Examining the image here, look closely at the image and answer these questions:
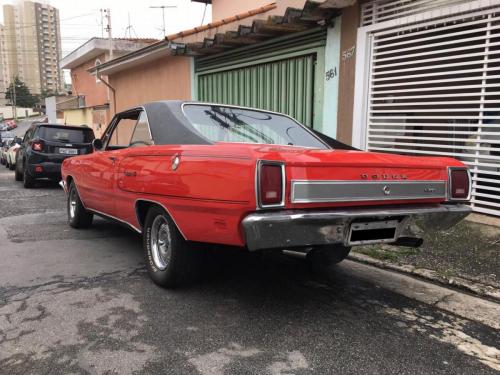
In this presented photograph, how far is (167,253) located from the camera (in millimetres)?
3703

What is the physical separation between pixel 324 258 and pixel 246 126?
147cm

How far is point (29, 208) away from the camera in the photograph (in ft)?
26.1

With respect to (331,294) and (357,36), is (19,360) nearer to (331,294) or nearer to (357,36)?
(331,294)

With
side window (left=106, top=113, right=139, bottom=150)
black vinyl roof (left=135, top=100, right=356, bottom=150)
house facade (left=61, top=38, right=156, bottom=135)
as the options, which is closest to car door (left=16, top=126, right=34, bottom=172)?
side window (left=106, top=113, right=139, bottom=150)

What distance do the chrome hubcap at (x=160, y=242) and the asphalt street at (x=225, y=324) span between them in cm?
23

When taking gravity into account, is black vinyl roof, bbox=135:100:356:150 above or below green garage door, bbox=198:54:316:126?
below

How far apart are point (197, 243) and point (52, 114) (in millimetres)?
31465

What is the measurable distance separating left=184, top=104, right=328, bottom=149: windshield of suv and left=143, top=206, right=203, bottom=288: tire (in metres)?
0.84

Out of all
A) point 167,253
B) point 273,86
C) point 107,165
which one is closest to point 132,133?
point 107,165

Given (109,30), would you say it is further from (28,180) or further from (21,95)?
(21,95)

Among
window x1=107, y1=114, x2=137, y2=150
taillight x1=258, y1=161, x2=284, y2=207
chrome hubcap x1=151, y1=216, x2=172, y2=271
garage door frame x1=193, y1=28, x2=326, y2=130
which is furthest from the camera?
garage door frame x1=193, y1=28, x2=326, y2=130

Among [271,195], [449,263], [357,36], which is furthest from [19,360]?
[357,36]

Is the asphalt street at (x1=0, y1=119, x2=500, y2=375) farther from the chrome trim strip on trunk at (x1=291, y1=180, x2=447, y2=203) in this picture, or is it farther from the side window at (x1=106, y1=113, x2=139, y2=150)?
the side window at (x1=106, y1=113, x2=139, y2=150)

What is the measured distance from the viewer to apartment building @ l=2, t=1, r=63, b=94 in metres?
50.3
